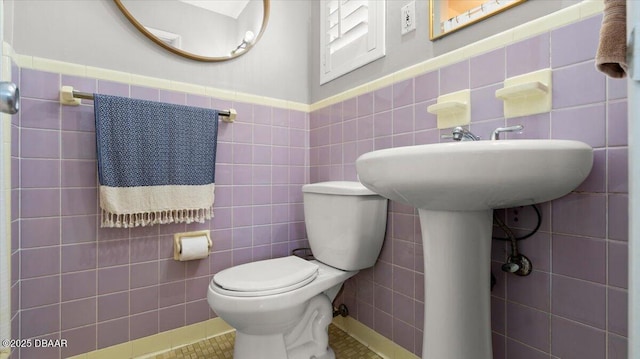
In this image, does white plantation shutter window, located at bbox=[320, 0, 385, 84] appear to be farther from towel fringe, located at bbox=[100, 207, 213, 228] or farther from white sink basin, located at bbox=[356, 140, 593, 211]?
towel fringe, located at bbox=[100, 207, 213, 228]

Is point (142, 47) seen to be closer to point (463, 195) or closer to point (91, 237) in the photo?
point (91, 237)

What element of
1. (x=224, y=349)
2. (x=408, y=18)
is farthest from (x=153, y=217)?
(x=408, y=18)

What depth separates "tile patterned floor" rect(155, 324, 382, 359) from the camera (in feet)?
4.37

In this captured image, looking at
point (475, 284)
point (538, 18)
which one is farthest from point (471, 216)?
point (538, 18)

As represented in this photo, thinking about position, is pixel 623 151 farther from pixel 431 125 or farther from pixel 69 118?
pixel 69 118

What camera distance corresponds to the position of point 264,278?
1.09 meters

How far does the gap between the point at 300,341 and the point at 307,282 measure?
0.28 meters

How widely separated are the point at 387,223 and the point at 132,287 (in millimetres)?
1146

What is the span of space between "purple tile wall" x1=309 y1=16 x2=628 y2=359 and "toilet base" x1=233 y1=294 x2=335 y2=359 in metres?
0.36

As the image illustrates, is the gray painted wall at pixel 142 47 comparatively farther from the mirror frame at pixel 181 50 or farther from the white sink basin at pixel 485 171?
the white sink basin at pixel 485 171

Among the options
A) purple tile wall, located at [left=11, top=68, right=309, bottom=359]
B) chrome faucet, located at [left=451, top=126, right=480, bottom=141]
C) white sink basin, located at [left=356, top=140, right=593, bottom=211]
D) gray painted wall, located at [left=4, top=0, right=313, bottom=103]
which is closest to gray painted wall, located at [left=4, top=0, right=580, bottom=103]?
gray painted wall, located at [left=4, top=0, right=313, bottom=103]

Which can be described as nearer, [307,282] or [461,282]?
[461,282]

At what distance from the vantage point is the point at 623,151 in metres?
0.74

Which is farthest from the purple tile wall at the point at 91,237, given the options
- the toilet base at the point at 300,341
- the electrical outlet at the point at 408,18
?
the electrical outlet at the point at 408,18
